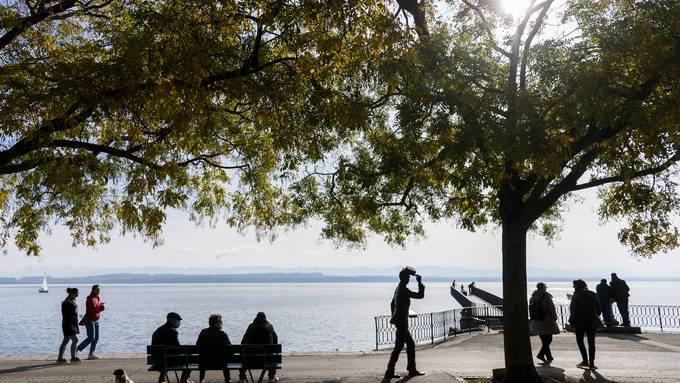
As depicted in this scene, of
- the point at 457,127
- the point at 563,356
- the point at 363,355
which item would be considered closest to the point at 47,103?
the point at 457,127

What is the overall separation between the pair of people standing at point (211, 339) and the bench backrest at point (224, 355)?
73 mm

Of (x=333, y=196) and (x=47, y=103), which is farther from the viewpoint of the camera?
(x=333, y=196)

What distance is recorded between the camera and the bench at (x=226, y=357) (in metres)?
10.5

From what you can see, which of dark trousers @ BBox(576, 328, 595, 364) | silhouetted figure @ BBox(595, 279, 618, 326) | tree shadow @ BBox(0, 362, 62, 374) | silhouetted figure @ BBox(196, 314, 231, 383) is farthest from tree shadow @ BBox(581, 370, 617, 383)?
tree shadow @ BBox(0, 362, 62, 374)

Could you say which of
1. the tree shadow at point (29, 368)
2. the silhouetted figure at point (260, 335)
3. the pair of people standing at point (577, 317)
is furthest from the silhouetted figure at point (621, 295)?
the tree shadow at point (29, 368)

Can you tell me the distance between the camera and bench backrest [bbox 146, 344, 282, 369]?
10508mm

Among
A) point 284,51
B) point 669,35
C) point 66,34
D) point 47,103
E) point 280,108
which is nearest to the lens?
point 669,35

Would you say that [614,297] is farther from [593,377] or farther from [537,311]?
[593,377]

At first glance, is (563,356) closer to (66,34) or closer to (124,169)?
(124,169)

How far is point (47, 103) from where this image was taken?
1023 cm

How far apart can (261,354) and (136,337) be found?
50.6 meters

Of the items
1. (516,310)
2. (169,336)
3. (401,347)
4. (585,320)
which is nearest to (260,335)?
(169,336)

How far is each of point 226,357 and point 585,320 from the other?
7.83 m

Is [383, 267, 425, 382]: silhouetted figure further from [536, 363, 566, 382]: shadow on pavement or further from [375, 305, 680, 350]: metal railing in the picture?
[375, 305, 680, 350]: metal railing
